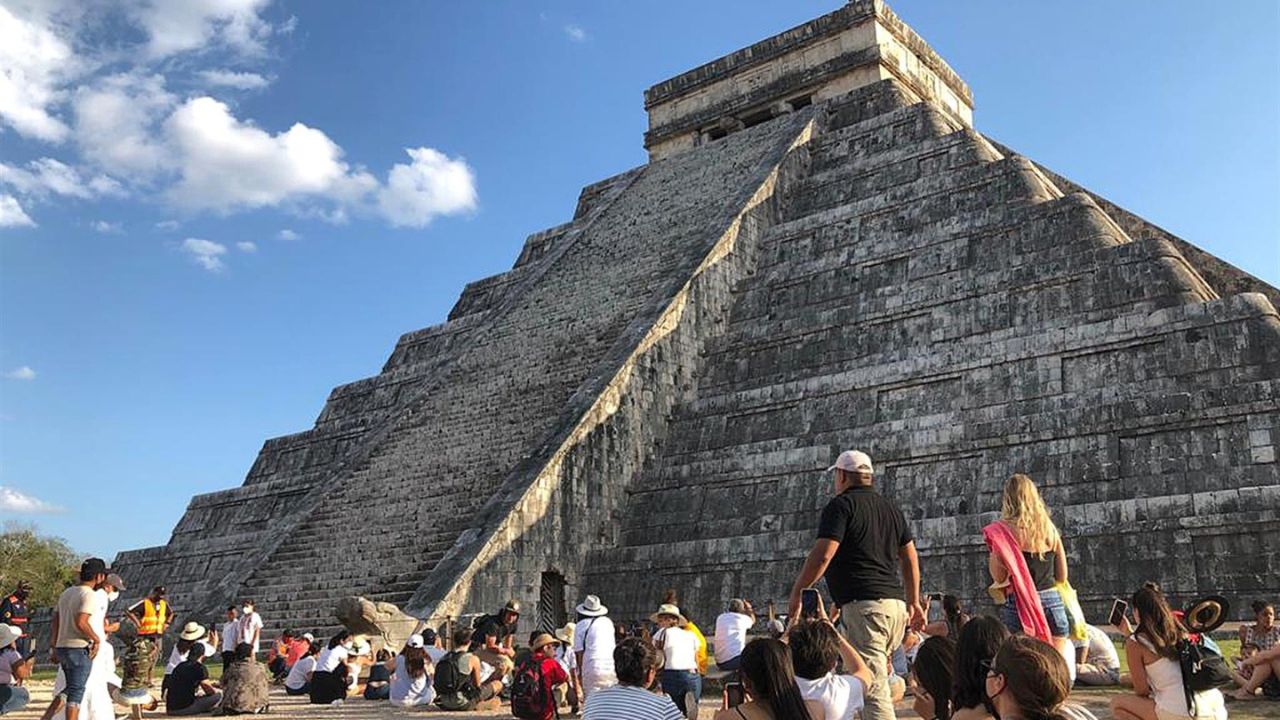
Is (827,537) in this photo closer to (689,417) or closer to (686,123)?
(689,417)

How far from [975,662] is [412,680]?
316 inches

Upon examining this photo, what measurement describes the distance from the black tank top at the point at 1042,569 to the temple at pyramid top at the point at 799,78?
20.7m

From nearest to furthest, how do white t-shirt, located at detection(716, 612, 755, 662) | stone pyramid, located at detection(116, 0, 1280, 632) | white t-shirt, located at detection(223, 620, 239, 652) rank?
white t-shirt, located at detection(716, 612, 755, 662), stone pyramid, located at detection(116, 0, 1280, 632), white t-shirt, located at detection(223, 620, 239, 652)

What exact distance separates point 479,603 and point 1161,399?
9463mm

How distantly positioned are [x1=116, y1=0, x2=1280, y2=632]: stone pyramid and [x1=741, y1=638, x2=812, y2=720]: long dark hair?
361 inches

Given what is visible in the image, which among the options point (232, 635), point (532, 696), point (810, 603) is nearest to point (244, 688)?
point (532, 696)

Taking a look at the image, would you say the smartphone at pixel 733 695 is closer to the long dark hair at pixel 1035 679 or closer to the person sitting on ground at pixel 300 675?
the long dark hair at pixel 1035 679

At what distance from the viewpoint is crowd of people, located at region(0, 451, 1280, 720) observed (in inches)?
166

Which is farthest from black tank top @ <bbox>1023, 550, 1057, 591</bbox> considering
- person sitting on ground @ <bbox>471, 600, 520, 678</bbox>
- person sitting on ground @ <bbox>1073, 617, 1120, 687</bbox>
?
person sitting on ground @ <bbox>471, 600, 520, 678</bbox>

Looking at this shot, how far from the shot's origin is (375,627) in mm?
13414

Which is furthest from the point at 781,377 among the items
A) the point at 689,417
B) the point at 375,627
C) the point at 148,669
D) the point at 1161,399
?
the point at 148,669

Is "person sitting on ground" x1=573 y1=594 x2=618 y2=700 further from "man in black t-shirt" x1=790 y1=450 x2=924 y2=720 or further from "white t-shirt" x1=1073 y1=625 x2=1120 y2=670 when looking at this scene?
"white t-shirt" x1=1073 y1=625 x2=1120 y2=670

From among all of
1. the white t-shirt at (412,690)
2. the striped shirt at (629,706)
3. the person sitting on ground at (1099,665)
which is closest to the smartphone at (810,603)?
the striped shirt at (629,706)

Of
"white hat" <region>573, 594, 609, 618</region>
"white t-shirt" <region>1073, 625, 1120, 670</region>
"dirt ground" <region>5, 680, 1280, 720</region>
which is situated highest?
"white hat" <region>573, 594, 609, 618</region>
